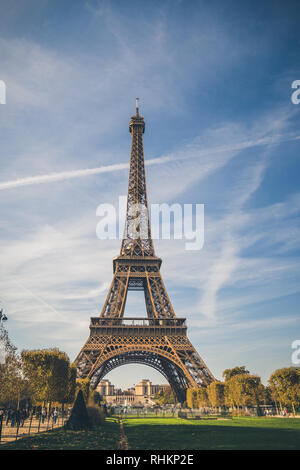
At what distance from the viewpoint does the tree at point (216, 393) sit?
4819cm

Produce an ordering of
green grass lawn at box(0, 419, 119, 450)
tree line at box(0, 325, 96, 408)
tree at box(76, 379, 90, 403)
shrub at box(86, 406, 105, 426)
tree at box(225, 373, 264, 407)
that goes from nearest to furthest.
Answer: green grass lawn at box(0, 419, 119, 450), shrub at box(86, 406, 105, 426), tree line at box(0, 325, 96, 408), tree at box(76, 379, 90, 403), tree at box(225, 373, 264, 407)

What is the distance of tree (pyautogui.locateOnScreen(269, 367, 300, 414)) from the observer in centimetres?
4566

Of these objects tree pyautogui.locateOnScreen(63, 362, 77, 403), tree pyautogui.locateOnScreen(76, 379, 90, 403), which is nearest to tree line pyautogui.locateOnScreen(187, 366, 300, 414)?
tree pyautogui.locateOnScreen(76, 379, 90, 403)

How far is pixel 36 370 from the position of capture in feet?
121

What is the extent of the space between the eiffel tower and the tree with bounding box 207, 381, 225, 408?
1316 mm

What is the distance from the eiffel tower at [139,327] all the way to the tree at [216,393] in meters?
1.32

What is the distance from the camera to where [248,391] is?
48406mm

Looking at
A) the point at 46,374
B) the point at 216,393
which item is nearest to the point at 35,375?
the point at 46,374

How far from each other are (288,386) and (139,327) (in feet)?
76.4

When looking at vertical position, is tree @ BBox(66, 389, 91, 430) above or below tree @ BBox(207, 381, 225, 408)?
above

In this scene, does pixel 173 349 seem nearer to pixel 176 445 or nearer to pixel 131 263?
pixel 131 263

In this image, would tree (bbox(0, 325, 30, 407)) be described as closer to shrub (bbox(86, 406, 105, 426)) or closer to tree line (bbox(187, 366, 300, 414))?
shrub (bbox(86, 406, 105, 426))
